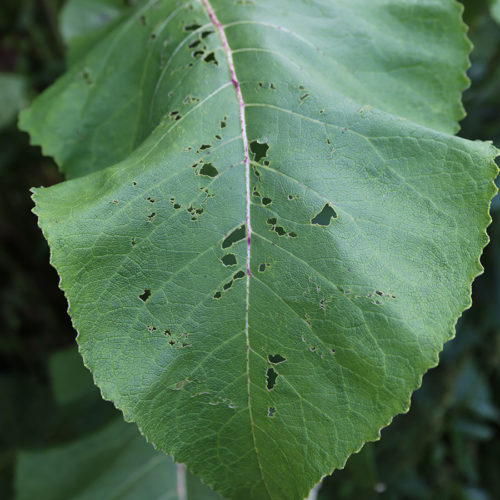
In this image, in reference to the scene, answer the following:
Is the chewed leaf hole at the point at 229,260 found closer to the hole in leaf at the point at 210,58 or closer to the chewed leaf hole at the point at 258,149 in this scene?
the chewed leaf hole at the point at 258,149

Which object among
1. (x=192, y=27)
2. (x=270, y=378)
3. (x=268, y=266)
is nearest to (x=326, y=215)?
(x=268, y=266)

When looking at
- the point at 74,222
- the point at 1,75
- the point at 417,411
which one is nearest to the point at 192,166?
the point at 74,222

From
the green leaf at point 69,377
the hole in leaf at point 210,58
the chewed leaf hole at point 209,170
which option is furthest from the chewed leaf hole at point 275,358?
the green leaf at point 69,377

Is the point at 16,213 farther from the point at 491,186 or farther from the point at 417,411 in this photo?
the point at 491,186

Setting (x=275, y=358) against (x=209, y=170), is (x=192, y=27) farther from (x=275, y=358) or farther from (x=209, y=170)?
(x=275, y=358)

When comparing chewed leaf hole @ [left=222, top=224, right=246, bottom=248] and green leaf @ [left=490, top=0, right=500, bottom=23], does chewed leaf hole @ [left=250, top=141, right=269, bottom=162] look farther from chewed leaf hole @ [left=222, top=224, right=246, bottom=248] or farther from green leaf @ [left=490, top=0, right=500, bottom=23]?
green leaf @ [left=490, top=0, right=500, bottom=23]

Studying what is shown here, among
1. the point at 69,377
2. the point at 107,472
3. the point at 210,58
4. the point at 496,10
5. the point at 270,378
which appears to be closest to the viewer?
the point at 270,378
